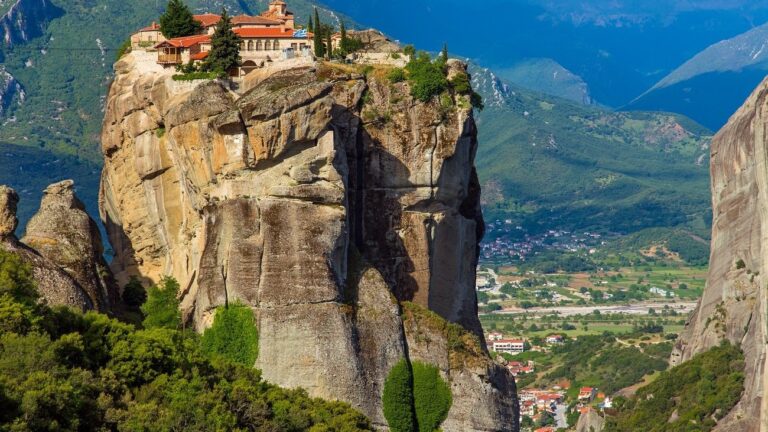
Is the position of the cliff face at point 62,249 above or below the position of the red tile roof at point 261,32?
below

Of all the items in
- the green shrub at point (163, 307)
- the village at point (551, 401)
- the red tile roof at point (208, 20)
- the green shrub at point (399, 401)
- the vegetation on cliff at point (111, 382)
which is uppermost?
the red tile roof at point (208, 20)

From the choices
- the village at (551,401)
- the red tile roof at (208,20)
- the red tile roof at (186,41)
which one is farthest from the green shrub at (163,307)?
the village at (551,401)

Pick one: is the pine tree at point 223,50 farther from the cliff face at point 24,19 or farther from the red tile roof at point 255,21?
the cliff face at point 24,19

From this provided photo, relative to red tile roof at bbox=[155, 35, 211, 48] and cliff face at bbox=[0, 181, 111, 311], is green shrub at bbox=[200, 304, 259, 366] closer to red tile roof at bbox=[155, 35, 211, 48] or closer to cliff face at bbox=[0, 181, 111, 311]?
cliff face at bbox=[0, 181, 111, 311]

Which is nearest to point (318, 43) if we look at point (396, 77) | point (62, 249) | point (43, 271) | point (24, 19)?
point (396, 77)

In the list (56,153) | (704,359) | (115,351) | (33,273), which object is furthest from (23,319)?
(56,153)

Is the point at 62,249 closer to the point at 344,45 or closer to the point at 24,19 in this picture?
the point at 344,45

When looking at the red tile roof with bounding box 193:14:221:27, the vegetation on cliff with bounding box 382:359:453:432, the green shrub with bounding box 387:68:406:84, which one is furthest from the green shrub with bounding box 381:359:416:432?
the red tile roof with bounding box 193:14:221:27
